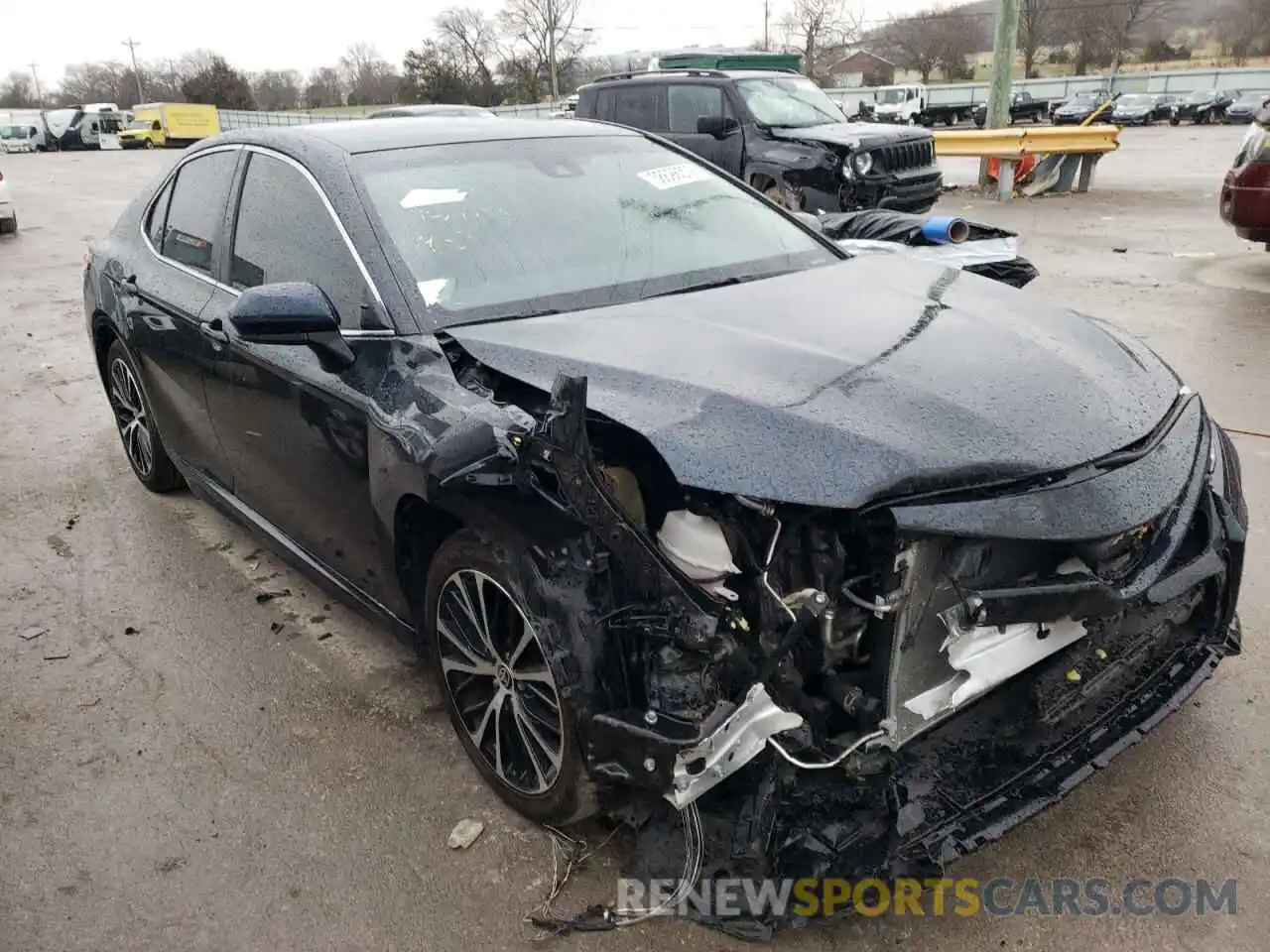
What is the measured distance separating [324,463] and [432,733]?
88 cm

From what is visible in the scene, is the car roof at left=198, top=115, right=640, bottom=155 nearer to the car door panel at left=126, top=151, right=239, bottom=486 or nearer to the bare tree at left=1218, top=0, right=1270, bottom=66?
the car door panel at left=126, top=151, right=239, bottom=486

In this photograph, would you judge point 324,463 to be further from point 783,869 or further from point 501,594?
point 783,869

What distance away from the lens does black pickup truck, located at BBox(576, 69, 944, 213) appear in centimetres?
1090

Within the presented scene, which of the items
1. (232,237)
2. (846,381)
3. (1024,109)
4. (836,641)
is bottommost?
(1024,109)

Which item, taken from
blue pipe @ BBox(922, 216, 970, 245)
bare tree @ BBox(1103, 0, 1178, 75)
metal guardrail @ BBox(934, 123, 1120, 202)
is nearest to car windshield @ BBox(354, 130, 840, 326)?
blue pipe @ BBox(922, 216, 970, 245)

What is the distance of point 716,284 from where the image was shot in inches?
124

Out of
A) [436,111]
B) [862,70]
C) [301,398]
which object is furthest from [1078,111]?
[862,70]

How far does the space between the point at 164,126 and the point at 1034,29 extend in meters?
51.7

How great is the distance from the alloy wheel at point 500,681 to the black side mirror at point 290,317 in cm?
76

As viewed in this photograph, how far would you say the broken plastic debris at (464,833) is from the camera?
8.37ft

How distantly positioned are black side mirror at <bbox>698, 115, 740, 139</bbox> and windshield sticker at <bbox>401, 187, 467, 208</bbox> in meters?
9.16

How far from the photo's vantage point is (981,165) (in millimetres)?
15438

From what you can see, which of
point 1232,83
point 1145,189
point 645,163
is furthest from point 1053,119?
point 645,163

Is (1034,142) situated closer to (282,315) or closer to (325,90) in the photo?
(282,315)
